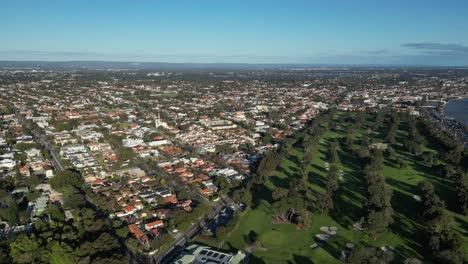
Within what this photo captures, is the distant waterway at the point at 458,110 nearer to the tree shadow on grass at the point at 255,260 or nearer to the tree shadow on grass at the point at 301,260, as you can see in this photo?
the tree shadow on grass at the point at 301,260

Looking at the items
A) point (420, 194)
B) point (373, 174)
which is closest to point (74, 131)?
point (373, 174)

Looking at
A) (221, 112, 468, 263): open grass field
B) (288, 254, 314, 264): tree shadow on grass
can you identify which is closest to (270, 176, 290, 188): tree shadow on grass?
(221, 112, 468, 263): open grass field

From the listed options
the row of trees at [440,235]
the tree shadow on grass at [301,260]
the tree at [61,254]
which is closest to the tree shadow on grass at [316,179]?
the row of trees at [440,235]

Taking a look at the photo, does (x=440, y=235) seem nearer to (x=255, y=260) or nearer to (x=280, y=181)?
(x=255, y=260)

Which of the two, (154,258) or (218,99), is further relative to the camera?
(218,99)

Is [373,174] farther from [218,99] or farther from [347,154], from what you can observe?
[218,99]

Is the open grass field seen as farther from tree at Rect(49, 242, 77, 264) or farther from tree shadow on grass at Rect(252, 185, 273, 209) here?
tree at Rect(49, 242, 77, 264)
